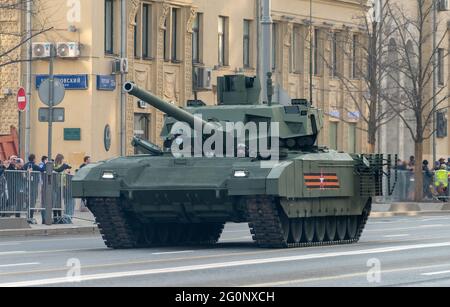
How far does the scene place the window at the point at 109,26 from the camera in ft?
155

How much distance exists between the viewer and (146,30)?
49.8m

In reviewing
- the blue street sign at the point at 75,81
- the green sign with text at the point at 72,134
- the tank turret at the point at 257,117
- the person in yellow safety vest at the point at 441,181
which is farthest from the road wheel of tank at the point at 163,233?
the person in yellow safety vest at the point at 441,181

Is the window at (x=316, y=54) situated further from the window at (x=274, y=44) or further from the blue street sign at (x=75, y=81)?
the blue street sign at (x=75, y=81)

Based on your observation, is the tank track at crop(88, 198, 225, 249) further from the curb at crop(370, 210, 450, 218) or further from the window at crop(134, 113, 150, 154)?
the window at crop(134, 113, 150, 154)

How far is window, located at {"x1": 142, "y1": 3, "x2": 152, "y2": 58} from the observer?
162 feet

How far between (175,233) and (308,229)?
235 centimetres

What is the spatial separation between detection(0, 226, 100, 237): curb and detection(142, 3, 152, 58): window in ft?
52.6

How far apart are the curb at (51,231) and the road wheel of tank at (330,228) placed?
22.8 feet

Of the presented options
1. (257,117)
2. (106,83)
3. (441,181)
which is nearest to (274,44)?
(441,181)

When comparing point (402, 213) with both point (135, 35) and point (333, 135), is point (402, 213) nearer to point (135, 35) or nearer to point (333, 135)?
point (135, 35)

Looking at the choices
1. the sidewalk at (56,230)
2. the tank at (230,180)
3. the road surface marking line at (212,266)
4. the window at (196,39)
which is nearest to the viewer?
the road surface marking line at (212,266)

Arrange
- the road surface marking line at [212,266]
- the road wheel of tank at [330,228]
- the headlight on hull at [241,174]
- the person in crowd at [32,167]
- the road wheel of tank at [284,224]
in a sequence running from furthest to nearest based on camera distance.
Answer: the person in crowd at [32,167], the road wheel of tank at [330,228], the road wheel of tank at [284,224], the headlight on hull at [241,174], the road surface marking line at [212,266]

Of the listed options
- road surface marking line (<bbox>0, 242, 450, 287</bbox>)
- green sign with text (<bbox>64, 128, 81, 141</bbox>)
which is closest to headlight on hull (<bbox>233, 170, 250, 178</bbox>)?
road surface marking line (<bbox>0, 242, 450, 287</bbox>)
